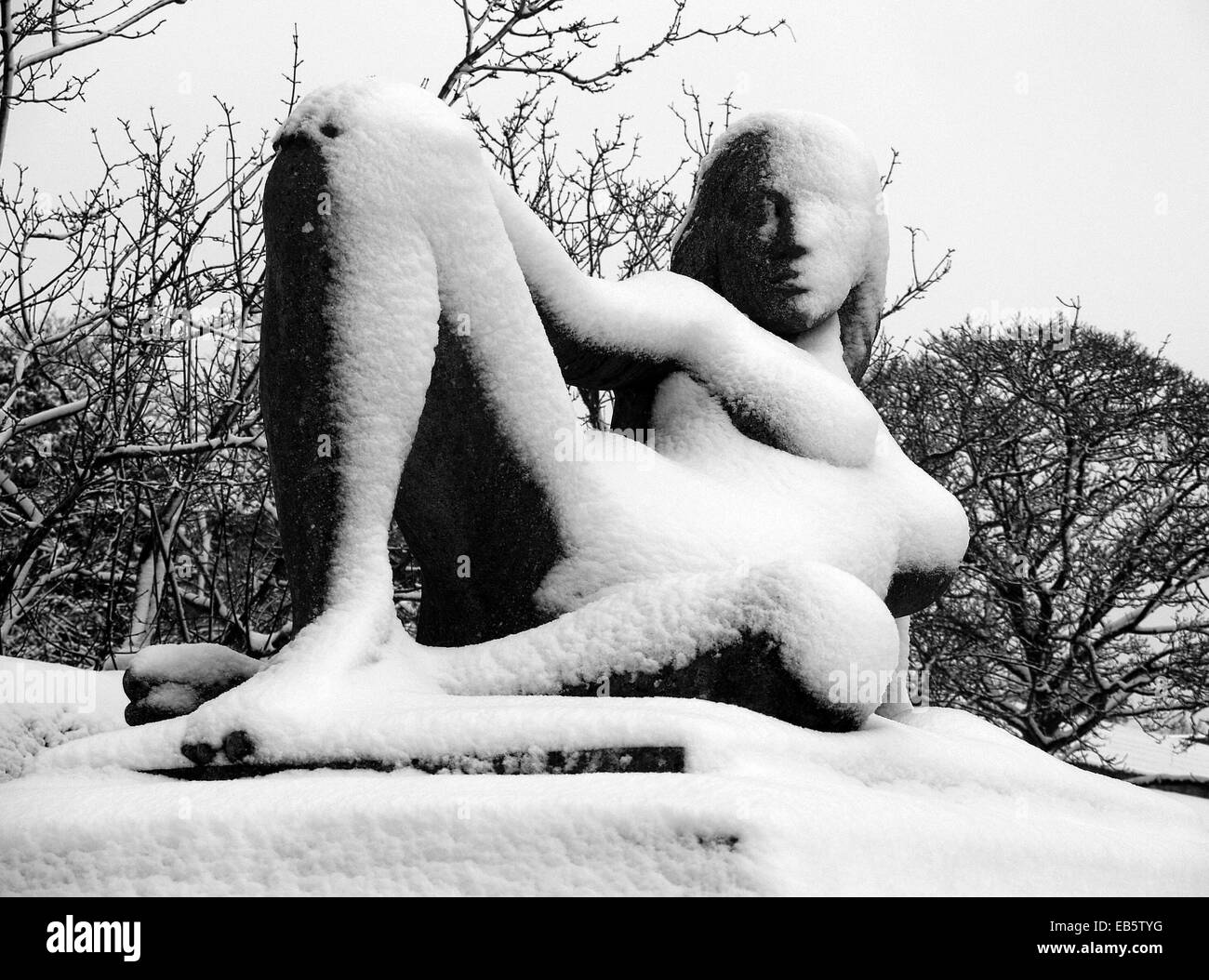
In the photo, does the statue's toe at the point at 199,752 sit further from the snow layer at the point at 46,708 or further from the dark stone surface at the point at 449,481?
the snow layer at the point at 46,708

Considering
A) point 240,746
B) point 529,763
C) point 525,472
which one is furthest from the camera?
point 525,472

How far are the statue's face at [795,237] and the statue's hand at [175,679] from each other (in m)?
1.48

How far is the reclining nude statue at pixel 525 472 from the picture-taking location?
2.56 meters

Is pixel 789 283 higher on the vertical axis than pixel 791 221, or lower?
lower

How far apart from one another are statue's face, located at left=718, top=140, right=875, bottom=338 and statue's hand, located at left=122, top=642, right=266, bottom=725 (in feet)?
4.84

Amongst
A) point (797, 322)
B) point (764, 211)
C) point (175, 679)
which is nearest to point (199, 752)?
point (175, 679)

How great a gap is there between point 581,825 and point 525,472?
1.13 metres

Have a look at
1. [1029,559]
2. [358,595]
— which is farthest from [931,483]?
[1029,559]

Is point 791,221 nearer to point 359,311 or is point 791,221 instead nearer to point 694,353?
point 694,353

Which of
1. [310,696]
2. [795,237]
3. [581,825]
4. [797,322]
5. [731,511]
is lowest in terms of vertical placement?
[581,825]

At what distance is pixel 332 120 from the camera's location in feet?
9.07

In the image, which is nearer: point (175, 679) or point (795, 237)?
point (175, 679)

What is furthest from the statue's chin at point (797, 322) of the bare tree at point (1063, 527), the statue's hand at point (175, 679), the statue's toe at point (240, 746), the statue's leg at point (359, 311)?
the bare tree at point (1063, 527)

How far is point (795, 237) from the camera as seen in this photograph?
3.40 m
